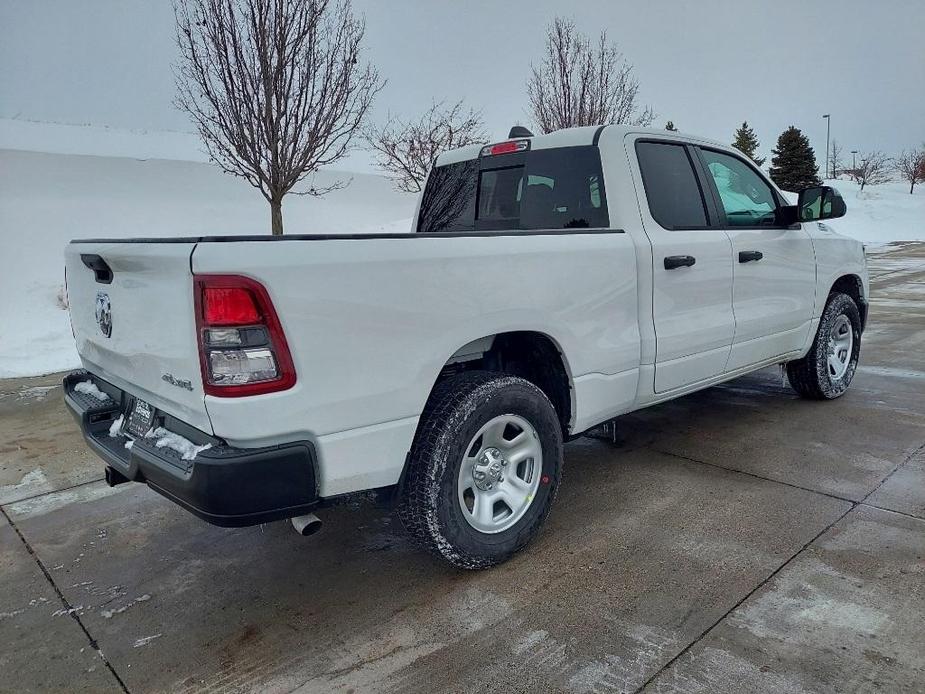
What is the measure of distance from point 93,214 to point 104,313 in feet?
57.8

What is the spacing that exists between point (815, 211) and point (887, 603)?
8.76ft

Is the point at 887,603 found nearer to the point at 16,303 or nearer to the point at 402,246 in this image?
the point at 402,246

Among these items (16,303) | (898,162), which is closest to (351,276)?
(16,303)

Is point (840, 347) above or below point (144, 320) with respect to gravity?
below

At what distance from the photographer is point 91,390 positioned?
10.1 ft

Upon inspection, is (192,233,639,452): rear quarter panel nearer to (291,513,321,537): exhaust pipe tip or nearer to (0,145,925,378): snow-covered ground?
(291,513,321,537): exhaust pipe tip

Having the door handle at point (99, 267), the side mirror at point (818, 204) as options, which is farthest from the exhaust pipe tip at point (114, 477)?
the side mirror at point (818, 204)

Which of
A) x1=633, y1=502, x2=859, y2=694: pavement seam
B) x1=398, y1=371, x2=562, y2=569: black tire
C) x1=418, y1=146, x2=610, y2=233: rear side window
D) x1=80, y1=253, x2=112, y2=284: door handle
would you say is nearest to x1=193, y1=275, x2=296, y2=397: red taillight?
x1=398, y1=371, x2=562, y2=569: black tire

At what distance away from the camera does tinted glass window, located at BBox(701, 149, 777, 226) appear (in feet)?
13.3

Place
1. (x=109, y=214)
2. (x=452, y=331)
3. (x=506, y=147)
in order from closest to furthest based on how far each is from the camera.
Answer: (x=452, y=331), (x=506, y=147), (x=109, y=214)

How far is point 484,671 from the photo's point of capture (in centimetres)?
225

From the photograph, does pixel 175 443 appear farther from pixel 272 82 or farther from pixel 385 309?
pixel 272 82

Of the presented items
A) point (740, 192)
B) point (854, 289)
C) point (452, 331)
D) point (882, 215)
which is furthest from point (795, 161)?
point (452, 331)

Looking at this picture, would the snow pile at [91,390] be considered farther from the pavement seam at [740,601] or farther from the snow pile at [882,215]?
the snow pile at [882,215]
